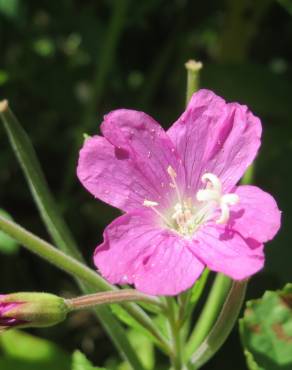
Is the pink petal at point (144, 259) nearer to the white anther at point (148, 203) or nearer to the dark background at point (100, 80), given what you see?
the white anther at point (148, 203)

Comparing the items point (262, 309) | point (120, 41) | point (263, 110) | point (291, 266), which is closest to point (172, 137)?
point (262, 309)

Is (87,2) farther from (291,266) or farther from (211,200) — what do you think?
(211,200)

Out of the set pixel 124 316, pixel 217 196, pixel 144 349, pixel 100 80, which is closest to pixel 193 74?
pixel 217 196

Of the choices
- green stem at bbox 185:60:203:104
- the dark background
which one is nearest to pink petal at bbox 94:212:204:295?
green stem at bbox 185:60:203:104

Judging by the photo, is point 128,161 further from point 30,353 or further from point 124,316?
point 30,353

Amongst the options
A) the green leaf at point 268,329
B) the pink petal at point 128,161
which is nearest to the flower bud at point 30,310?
the pink petal at point 128,161

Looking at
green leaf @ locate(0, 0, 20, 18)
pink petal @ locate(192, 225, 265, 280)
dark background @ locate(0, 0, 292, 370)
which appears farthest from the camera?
dark background @ locate(0, 0, 292, 370)

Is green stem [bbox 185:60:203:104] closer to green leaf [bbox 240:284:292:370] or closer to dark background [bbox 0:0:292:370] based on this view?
green leaf [bbox 240:284:292:370]
